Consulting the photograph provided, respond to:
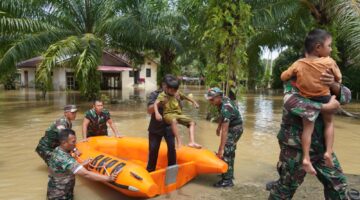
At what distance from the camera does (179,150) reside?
5551 millimetres

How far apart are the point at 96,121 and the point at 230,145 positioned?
2.74 m

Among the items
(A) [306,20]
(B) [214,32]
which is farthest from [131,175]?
(A) [306,20]

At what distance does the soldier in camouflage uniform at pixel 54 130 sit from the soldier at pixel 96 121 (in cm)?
86

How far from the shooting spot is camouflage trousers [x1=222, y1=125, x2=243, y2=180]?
491 centimetres

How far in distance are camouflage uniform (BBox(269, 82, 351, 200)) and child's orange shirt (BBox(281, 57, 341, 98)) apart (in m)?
0.08

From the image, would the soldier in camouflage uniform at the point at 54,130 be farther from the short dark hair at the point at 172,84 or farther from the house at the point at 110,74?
the house at the point at 110,74

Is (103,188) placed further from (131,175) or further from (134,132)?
(134,132)

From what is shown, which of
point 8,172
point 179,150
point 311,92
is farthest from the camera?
point 8,172

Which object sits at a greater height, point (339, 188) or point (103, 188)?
point (339, 188)

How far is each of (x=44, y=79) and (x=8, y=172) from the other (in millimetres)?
5958

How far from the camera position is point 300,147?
282 centimetres

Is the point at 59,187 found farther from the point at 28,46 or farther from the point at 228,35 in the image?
the point at 28,46

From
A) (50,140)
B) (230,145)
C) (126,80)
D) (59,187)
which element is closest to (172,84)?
(230,145)

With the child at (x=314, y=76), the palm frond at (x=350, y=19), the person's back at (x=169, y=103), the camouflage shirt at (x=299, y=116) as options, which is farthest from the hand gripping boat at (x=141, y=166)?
the palm frond at (x=350, y=19)
